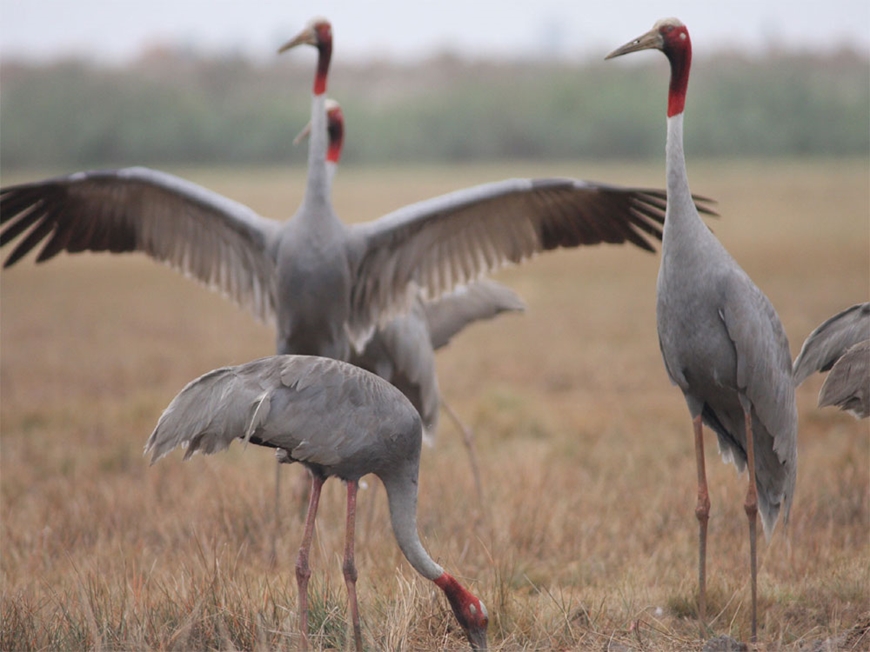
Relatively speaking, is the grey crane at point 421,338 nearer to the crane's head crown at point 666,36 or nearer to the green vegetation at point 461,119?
the crane's head crown at point 666,36

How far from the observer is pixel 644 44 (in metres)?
4.12

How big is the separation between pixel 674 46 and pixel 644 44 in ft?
0.45

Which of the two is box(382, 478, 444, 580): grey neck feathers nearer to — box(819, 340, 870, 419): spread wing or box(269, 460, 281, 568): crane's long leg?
box(269, 460, 281, 568): crane's long leg

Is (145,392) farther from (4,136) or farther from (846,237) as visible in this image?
(4,136)

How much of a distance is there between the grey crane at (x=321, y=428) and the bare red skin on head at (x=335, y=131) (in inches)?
115

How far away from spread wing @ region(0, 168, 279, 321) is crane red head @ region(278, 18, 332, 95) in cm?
81

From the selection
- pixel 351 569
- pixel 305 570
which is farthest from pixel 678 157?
pixel 305 570

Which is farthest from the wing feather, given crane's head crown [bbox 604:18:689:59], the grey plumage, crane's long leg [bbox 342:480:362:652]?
the grey plumage

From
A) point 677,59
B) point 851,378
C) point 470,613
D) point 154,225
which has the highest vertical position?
point 677,59

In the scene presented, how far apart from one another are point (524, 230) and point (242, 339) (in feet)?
25.7

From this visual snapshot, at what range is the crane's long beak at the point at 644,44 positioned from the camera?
409 cm

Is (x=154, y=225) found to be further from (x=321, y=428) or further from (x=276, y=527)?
(x=321, y=428)

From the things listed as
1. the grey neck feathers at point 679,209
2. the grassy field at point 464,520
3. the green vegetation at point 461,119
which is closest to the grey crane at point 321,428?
the grassy field at point 464,520

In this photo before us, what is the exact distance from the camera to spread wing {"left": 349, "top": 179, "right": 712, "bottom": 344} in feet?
18.1
